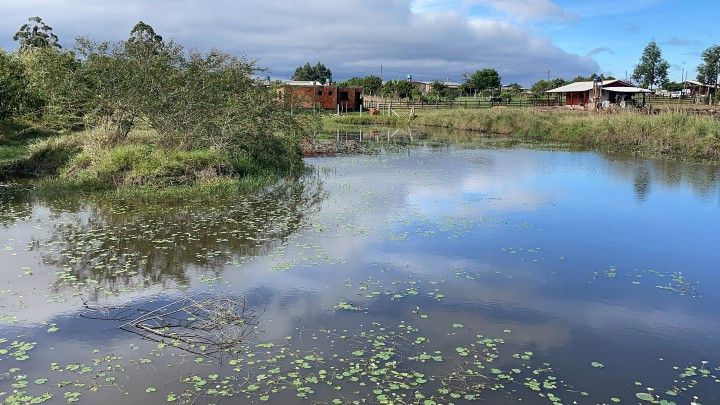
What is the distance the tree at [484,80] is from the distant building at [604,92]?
19.4 meters

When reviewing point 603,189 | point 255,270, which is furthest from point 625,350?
point 603,189

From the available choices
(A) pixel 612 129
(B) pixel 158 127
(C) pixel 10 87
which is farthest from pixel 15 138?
(A) pixel 612 129

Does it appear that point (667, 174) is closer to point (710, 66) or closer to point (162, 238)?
point (162, 238)

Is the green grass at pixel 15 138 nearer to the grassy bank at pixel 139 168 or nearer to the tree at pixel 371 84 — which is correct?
the grassy bank at pixel 139 168

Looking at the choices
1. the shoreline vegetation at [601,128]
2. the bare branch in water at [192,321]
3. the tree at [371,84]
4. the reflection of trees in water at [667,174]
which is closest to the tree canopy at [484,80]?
the tree at [371,84]

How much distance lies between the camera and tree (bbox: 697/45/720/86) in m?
63.4

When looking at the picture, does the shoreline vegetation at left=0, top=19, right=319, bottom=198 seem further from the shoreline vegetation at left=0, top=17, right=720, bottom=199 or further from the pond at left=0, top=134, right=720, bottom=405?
the pond at left=0, top=134, right=720, bottom=405

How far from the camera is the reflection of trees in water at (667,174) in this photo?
17391 mm

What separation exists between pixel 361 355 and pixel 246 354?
48.4 inches

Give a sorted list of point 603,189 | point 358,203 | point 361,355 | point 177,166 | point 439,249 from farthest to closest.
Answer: point 603,189 < point 177,166 < point 358,203 < point 439,249 < point 361,355

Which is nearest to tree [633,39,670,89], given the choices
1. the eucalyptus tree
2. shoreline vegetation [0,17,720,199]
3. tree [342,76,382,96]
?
the eucalyptus tree

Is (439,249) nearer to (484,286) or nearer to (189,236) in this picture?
(484,286)

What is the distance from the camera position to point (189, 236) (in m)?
11.0

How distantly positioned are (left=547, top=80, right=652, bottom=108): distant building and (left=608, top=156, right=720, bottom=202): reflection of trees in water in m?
21.7
